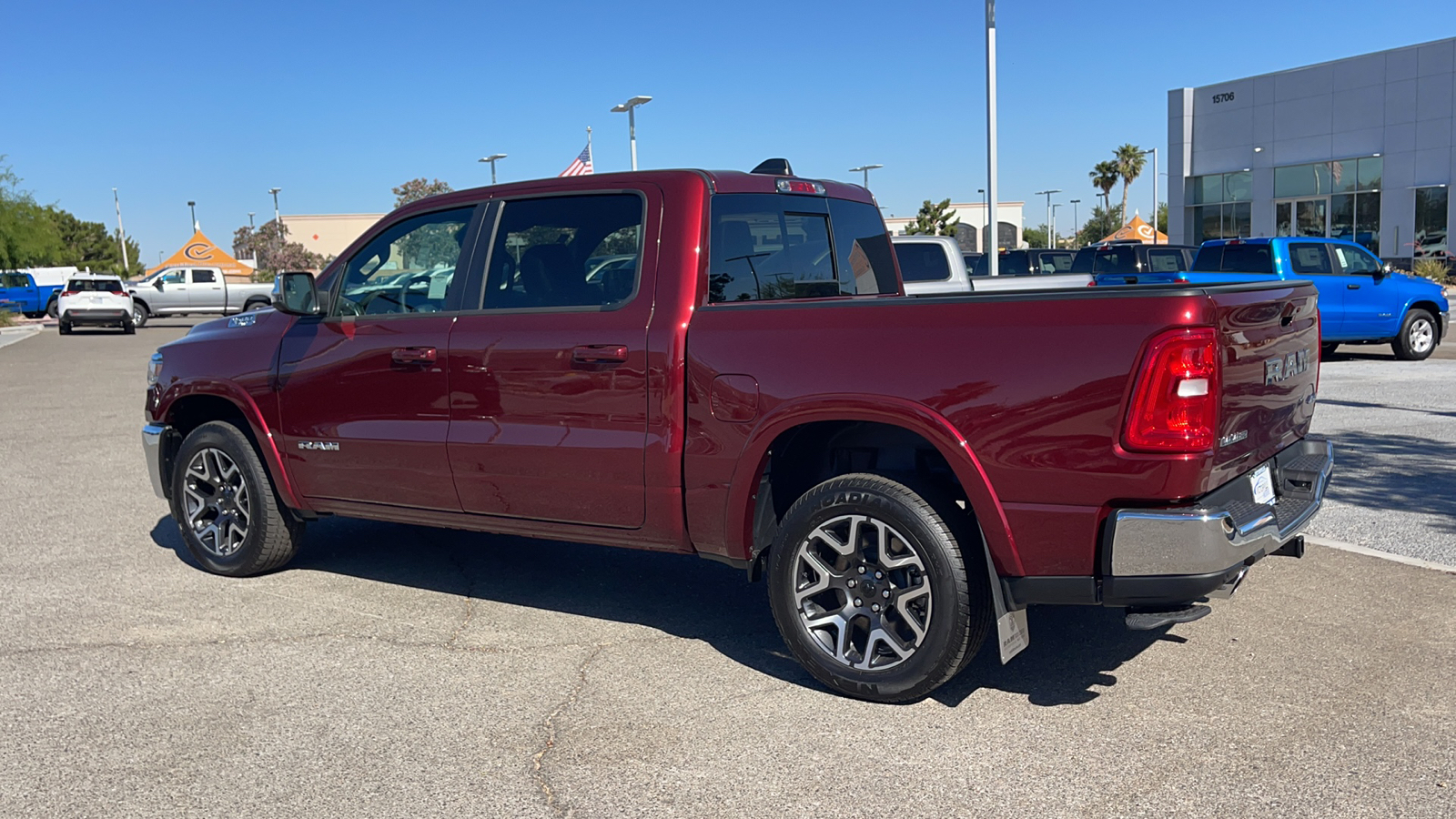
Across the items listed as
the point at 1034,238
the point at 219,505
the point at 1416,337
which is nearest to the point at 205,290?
the point at 1416,337

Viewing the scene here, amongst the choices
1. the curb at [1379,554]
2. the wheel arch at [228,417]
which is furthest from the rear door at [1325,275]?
the wheel arch at [228,417]

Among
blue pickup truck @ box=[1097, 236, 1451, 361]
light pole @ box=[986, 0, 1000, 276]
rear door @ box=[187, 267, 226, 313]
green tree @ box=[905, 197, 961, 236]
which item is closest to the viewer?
blue pickup truck @ box=[1097, 236, 1451, 361]

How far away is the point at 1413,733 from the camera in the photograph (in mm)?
3811

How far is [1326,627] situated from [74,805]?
462cm

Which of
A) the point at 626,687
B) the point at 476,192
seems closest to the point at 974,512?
the point at 626,687

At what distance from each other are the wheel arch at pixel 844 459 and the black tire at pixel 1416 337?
1436 cm

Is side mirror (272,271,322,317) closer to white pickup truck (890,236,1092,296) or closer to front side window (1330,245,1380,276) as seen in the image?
white pickup truck (890,236,1092,296)

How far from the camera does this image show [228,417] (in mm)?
6352

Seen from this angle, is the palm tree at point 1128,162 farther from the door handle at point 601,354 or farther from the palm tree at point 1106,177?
the door handle at point 601,354

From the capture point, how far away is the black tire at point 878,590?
405 cm

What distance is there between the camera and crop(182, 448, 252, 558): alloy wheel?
6.10m

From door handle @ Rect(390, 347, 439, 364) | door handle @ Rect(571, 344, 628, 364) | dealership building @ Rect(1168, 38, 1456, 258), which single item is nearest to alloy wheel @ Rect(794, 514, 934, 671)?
door handle @ Rect(571, 344, 628, 364)

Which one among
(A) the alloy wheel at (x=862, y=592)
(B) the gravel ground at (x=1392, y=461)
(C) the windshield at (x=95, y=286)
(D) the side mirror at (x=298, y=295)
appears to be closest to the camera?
(A) the alloy wheel at (x=862, y=592)

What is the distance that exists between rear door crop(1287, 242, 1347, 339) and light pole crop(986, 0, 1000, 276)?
4976 millimetres
